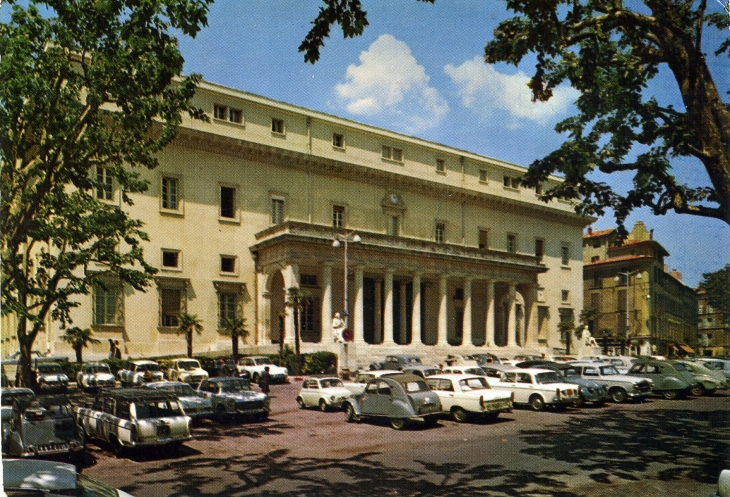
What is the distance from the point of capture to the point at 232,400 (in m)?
18.4

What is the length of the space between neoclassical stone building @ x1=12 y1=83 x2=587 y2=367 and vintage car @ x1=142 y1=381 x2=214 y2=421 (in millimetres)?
13594

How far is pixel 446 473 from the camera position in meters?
11.4

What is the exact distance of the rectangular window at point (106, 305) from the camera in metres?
34.6

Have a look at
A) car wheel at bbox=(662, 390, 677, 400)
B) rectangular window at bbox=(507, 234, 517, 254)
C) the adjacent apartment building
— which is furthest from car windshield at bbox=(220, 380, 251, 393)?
rectangular window at bbox=(507, 234, 517, 254)

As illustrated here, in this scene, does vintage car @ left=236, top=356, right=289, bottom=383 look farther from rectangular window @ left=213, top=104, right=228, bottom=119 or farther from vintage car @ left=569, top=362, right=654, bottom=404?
rectangular window @ left=213, top=104, right=228, bottom=119

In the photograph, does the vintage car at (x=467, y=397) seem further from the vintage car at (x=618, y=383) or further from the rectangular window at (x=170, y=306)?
the rectangular window at (x=170, y=306)

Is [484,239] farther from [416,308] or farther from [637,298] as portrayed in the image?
[637,298]

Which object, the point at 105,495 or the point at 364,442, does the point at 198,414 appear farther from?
the point at 105,495

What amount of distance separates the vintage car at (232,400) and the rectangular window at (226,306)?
2151 centimetres

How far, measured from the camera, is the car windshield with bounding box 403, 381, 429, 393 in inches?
683

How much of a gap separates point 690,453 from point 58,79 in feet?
54.7

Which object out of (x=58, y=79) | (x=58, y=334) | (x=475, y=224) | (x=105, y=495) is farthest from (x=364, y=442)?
(x=475, y=224)

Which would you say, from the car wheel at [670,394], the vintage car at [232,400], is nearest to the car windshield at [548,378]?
the car wheel at [670,394]

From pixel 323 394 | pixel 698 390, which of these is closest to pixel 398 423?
pixel 323 394
